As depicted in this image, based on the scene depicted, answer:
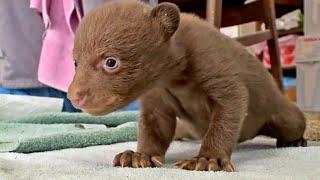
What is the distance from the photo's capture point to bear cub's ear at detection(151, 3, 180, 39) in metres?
1.04

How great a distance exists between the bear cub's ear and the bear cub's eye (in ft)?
0.35

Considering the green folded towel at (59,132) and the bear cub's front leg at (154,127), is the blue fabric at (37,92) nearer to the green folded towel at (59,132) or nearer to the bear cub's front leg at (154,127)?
the green folded towel at (59,132)

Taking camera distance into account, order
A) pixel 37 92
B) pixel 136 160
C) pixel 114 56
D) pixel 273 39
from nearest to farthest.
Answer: pixel 114 56 → pixel 136 160 → pixel 37 92 → pixel 273 39

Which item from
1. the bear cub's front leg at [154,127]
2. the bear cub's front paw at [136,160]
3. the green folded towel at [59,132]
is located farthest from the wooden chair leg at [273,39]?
the bear cub's front paw at [136,160]

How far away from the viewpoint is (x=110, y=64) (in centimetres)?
100

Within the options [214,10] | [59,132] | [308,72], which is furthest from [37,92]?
[308,72]

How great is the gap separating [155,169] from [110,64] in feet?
0.65

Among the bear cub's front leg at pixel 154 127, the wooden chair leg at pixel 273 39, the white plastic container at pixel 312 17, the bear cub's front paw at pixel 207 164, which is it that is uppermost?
the bear cub's front paw at pixel 207 164

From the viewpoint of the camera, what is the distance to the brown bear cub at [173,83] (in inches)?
39.4

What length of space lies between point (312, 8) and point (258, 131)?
1234 mm

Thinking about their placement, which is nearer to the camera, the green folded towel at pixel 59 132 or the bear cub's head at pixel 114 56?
the bear cub's head at pixel 114 56

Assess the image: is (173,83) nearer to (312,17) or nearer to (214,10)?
(214,10)

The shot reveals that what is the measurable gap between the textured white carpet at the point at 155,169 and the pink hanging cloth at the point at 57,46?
0.79 meters

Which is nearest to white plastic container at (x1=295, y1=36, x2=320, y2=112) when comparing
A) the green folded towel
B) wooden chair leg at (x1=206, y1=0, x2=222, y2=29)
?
wooden chair leg at (x1=206, y1=0, x2=222, y2=29)
